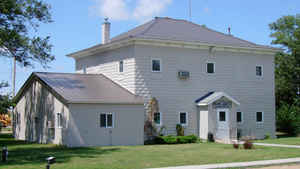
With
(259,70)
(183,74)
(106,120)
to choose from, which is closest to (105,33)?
(183,74)

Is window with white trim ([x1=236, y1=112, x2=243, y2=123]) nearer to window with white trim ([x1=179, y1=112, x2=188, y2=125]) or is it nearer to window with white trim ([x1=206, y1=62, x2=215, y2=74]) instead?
window with white trim ([x1=206, y1=62, x2=215, y2=74])

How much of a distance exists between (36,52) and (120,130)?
6.92 meters

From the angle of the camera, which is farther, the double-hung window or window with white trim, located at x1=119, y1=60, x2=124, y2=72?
window with white trim, located at x1=119, y1=60, x2=124, y2=72

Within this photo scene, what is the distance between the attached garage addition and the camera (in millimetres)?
24047

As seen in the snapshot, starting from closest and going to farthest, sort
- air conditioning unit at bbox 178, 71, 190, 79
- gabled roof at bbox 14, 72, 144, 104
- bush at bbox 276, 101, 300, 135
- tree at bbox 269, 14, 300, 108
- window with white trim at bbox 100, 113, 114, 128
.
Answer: gabled roof at bbox 14, 72, 144, 104 < window with white trim at bbox 100, 113, 114, 128 < air conditioning unit at bbox 178, 71, 190, 79 < bush at bbox 276, 101, 300, 135 < tree at bbox 269, 14, 300, 108

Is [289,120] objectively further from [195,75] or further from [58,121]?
[58,121]

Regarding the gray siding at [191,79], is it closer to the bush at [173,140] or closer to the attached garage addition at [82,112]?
the bush at [173,140]

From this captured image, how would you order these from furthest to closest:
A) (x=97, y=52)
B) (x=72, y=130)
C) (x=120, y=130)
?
1. (x=97, y=52)
2. (x=120, y=130)
3. (x=72, y=130)

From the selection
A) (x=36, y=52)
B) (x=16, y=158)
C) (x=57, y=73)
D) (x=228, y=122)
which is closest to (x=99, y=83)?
(x=57, y=73)

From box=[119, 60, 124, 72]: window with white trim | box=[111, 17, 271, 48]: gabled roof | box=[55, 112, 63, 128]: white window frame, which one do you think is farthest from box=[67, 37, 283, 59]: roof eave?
box=[55, 112, 63, 128]: white window frame

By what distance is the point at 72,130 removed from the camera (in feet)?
78.1

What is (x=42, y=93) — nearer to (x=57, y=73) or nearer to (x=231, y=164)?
(x=57, y=73)

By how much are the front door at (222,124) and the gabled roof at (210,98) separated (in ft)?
3.06

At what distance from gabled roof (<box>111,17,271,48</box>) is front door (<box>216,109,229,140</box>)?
4.90m
